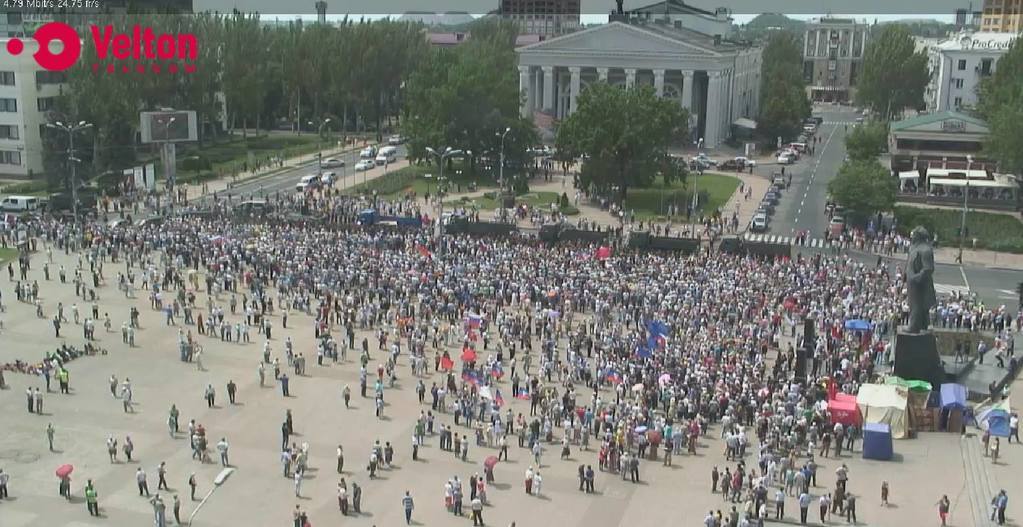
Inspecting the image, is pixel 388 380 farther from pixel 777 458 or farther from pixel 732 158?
pixel 732 158

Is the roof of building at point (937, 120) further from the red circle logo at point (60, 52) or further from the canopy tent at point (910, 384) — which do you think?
the red circle logo at point (60, 52)

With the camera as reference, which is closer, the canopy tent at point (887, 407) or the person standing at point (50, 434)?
the person standing at point (50, 434)

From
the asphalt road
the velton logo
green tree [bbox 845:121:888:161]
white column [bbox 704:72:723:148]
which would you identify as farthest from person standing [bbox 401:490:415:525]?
white column [bbox 704:72:723:148]

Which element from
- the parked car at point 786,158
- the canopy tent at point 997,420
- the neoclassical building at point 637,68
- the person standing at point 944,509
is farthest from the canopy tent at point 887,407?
the parked car at point 786,158

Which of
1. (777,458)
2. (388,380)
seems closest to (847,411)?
(777,458)

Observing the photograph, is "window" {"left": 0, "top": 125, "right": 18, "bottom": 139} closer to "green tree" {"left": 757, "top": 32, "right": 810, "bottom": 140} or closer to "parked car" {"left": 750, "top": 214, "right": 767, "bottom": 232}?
"parked car" {"left": 750, "top": 214, "right": 767, "bottom": 232}
